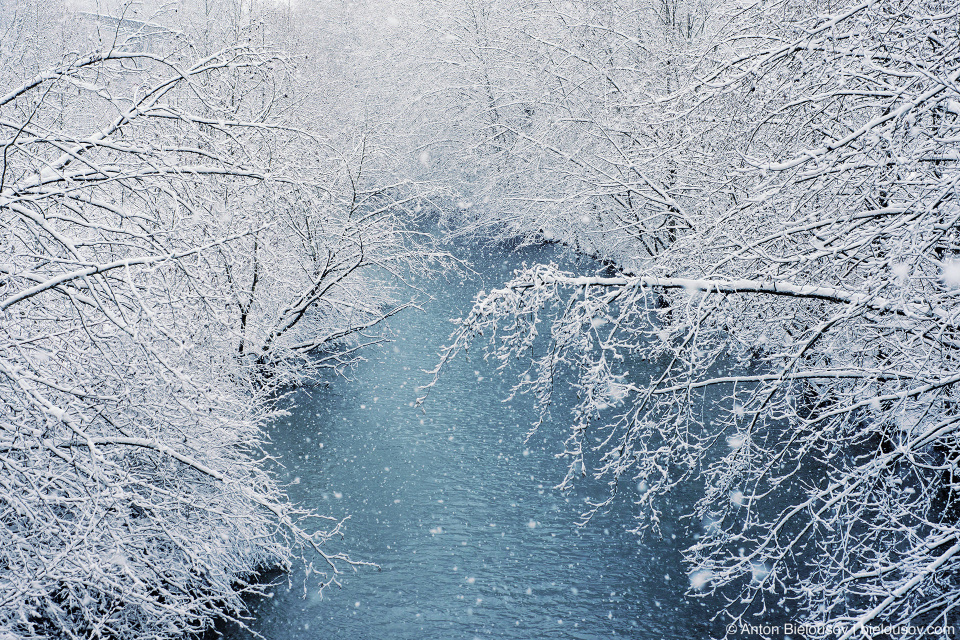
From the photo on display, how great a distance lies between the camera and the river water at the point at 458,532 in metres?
7.18

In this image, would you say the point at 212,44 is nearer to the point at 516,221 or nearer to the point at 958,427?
the point at 516,221

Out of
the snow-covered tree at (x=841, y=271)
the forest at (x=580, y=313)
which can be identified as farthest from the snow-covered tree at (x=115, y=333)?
the snow-covered tree at (x=841, y=271)

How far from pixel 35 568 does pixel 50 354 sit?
1.50 meters

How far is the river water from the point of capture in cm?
718

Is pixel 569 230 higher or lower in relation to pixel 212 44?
lower

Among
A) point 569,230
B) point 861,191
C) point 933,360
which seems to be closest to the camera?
point 933,360

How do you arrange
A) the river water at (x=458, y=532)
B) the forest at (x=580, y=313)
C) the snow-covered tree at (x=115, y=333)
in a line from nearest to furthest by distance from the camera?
the snow-covered tree at (x=115, y=333) < the forest at (x=580, y=313) < the river water at (x=458, y=532)

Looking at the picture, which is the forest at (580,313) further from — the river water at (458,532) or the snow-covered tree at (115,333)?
the river water at (458,532)

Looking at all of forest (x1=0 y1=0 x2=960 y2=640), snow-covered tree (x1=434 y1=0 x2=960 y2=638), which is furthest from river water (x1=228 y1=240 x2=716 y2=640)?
snow-covered tree (x1=434 y1=0 x2=960 y2=638)

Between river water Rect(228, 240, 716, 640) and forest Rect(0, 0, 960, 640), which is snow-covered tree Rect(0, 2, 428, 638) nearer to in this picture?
forest Rect(0, 0, 960, 640)

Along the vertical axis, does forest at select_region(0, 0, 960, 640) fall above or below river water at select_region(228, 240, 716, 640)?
above

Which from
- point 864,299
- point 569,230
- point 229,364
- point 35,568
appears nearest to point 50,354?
point 35,568

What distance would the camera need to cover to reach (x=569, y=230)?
16.7 metres

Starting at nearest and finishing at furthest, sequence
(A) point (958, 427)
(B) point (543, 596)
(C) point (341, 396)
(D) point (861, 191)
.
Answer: (A) point (958, 427) < (D) point (861, 191) < (B) point (543, 596) < (C) point (341, 396)
